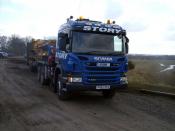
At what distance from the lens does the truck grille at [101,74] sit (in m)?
11.9

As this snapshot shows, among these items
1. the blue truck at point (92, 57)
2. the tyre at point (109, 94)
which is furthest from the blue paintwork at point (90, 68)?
the tyre at point (109, 94)

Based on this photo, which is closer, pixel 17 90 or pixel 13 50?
pixel 17 90

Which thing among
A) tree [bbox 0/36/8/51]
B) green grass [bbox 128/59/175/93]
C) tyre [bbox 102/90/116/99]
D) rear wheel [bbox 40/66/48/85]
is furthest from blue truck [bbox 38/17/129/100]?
tree [bbox 0/36/8/51]

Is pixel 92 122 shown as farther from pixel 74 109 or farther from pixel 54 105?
pixel 54 105

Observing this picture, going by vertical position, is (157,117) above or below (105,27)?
below

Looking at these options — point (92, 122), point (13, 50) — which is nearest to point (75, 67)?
point (92, 122)

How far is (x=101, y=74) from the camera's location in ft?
39.8

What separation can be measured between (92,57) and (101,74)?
0.77 meters

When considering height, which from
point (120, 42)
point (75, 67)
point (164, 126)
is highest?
point (120, 42)

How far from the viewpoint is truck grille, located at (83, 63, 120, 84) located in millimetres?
11906

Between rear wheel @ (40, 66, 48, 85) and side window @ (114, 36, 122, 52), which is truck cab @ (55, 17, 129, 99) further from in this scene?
rear wheel @ (40, 66, 48, 85)

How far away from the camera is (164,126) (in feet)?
29.6

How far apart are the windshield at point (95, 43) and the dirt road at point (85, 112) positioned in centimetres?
208

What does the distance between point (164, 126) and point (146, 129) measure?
70cm
